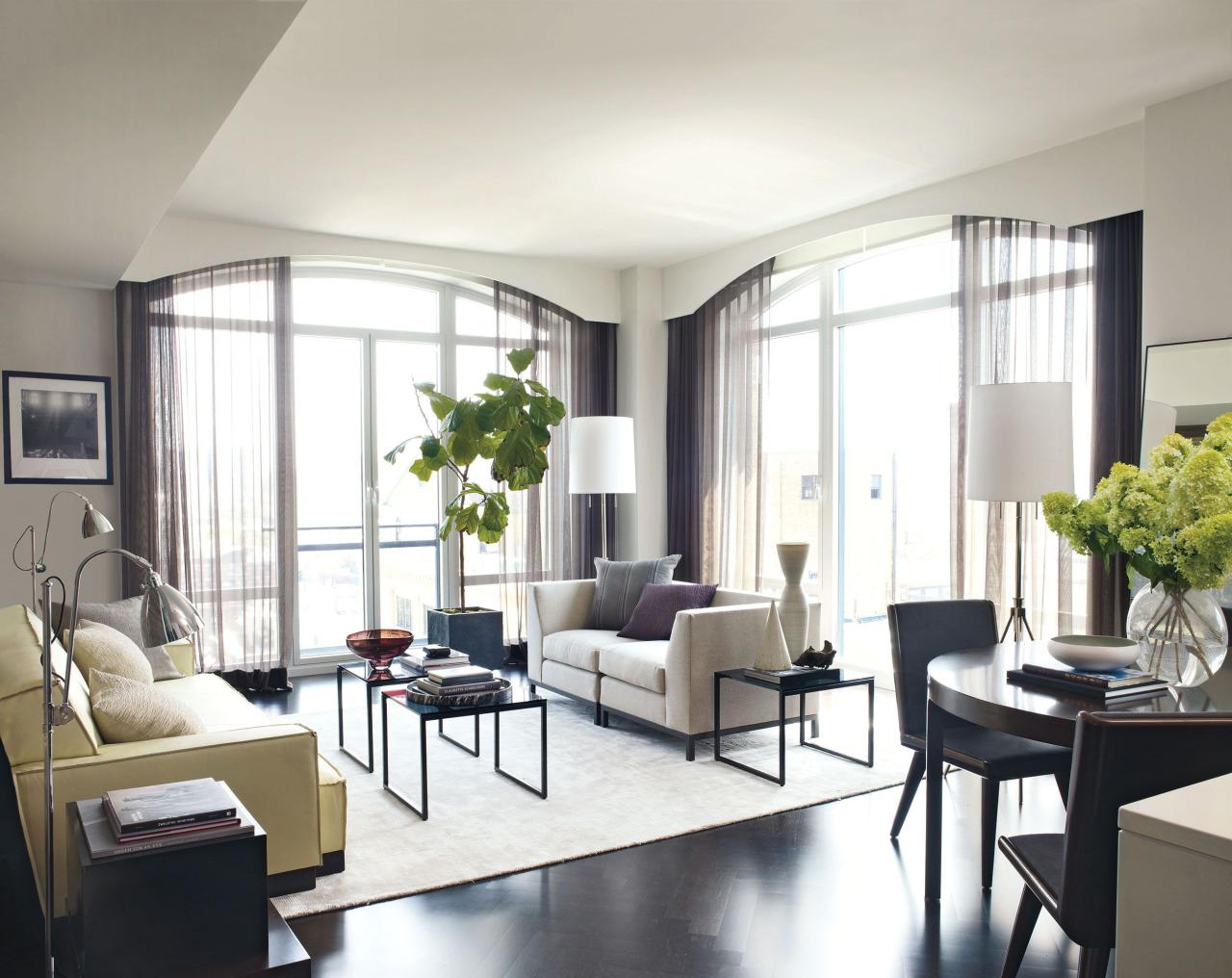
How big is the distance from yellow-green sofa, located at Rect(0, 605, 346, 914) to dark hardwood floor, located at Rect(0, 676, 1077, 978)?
0.30ft

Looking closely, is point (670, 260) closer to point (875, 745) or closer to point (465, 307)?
point (465, 307)

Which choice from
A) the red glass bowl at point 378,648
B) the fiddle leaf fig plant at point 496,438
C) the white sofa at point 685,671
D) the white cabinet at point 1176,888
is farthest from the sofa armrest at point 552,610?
the white cabinet at point 1176,888

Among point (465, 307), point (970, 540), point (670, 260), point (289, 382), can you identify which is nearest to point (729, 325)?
point (670, 260)

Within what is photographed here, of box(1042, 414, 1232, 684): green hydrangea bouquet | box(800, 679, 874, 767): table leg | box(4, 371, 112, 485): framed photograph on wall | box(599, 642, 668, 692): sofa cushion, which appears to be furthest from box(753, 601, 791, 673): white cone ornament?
box(4, 371, 112, 485): framed photograph on wall

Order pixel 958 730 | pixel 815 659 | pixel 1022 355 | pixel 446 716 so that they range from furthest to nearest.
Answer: pixel 1022 355 → pixel 815 659 → pixel 446 716 → pixel 958 730

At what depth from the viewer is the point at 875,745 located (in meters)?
4.64

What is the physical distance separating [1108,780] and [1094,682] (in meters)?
0.72

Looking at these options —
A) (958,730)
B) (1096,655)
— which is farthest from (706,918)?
→ (1096,655)

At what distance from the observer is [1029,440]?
381cm

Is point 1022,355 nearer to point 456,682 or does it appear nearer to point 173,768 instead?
point 456,682

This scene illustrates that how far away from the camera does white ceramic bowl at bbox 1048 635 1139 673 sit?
2625mm

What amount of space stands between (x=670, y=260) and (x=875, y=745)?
3.80 meters

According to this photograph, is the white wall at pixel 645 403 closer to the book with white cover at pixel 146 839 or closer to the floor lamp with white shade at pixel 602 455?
the floor lamp with white shade at pixel 602 455

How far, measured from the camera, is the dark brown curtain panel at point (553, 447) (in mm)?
6969
